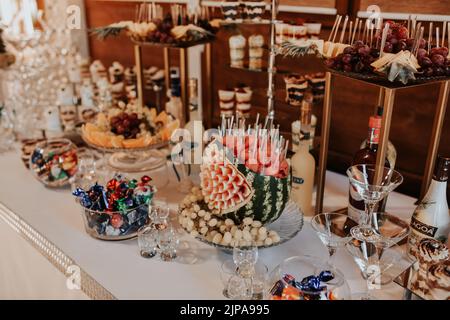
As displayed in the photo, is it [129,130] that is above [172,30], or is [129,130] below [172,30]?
below

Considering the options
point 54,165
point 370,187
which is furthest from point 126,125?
point 370,187

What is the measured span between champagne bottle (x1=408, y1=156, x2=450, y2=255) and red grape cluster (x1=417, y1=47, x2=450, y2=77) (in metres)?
0.20

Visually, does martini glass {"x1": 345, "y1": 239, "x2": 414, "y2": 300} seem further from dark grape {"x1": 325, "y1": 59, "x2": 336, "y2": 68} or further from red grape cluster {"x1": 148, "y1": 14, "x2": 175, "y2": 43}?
red grape cluster {"x1": 148, "y1": 14, "x2": 175, "y2": 43}

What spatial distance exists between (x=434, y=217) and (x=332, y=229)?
24cm

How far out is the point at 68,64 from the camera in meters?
2.57

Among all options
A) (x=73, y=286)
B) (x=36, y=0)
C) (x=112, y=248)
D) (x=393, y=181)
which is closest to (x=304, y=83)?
(x=393, y=181)

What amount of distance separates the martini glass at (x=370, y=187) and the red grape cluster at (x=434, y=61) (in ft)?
0.76

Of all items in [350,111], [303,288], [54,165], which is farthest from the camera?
[350,111]

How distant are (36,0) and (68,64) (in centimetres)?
64

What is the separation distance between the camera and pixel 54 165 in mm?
1378

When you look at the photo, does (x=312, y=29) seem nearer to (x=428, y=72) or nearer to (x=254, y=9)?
(x=254, y=9)

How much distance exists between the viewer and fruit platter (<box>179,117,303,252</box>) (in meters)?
0.99

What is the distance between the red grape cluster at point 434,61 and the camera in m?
0.95

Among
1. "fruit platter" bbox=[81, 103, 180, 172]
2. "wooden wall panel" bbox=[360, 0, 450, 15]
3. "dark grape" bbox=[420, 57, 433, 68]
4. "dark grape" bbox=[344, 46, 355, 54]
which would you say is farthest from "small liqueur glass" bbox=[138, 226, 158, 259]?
"wooden wall panel" bbox=[360, 0, 450, 15]
